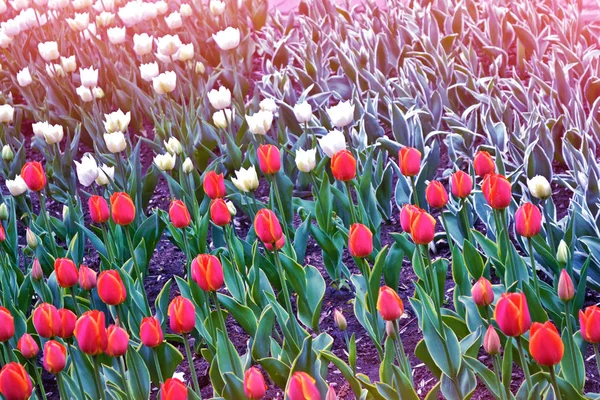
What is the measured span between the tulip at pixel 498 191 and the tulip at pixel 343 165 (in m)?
0.37

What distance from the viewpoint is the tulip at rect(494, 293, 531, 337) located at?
1.30 m

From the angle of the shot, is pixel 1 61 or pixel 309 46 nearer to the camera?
pixel 309 46

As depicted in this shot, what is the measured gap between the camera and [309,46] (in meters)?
4.22

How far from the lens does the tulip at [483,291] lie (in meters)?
1.58

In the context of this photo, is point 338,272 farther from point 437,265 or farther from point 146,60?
point 146,60

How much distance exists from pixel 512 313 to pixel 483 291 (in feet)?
0.95

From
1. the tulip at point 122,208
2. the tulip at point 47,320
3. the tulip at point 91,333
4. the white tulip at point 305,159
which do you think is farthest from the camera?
the white tulip at point 305,159

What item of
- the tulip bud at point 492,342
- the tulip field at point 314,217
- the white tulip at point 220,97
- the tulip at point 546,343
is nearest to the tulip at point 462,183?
the tulip field at point 314,217

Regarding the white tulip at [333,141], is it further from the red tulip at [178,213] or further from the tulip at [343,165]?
the red tulip at [178,213]

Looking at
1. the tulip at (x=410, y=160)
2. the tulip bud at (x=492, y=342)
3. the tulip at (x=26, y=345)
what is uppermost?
the tulip at (x=410, y=160)

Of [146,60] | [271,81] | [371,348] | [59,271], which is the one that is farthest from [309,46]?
[59,271]

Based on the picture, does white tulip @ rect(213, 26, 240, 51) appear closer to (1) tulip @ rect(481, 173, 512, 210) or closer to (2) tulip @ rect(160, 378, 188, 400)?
(1) tulip @ rect(481, 173, 512, 210)

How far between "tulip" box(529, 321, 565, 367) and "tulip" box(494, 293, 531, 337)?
6 centimetres

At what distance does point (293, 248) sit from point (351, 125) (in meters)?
1.04
